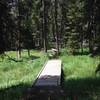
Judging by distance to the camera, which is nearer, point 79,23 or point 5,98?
point 5,98

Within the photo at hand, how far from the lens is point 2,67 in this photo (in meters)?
30.6

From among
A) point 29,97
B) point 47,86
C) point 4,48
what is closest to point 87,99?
point 29,97

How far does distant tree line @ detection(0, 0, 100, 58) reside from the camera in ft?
48.6

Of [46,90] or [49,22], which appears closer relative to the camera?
[46,90]

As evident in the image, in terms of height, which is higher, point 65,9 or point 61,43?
point 65,9

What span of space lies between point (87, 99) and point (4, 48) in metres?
5.03

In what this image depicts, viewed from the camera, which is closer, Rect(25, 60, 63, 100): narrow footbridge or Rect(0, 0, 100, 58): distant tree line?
Rect(25, 60, 63, 100): narrow footbridge

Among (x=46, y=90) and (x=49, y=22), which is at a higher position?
(x=49, y=22)

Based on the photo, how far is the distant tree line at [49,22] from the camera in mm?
14828

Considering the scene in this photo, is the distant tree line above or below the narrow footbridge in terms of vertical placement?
above

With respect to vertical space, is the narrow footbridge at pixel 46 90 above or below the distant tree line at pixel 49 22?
below

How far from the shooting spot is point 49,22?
227 feet

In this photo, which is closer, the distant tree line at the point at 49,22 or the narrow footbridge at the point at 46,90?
the narrow footbridge at the point at 46,90

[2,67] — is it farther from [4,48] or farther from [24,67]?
[4,48]
